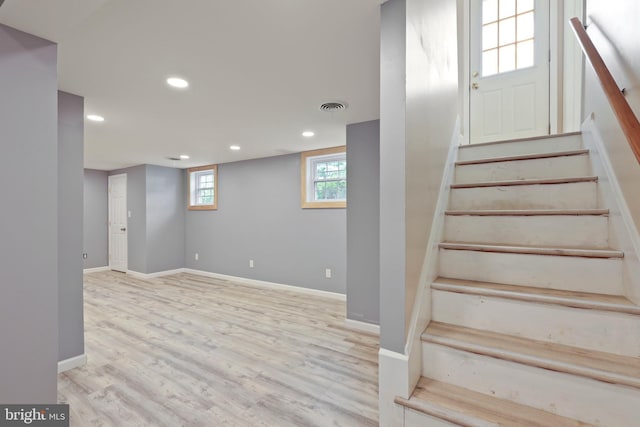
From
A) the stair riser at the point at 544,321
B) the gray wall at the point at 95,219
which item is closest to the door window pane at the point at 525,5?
the stair riser at the point at 544,321

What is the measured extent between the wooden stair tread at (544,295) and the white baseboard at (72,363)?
280 centimetres

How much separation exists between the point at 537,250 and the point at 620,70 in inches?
39.2

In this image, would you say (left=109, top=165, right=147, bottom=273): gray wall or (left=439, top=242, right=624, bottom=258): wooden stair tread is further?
(left=109, top=165, right=147, bottom=273): gray wall

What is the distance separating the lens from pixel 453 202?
7.23 ft

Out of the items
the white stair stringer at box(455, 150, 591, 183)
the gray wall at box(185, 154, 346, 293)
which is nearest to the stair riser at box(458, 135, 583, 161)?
the white stair stringer at box(455, 150, 591, 183)

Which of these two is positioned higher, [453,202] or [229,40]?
[229,40]

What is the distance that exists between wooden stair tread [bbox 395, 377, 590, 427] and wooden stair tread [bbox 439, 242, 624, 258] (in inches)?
29.4

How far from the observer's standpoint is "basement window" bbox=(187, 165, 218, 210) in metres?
6.02

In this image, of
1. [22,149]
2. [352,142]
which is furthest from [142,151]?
[22,149]

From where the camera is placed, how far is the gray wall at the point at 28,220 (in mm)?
1221

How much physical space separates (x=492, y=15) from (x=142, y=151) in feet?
17.0

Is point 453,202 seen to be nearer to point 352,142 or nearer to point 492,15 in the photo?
point 352,142

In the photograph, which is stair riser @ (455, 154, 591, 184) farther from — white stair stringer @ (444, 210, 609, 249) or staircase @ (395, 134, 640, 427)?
white stair stringer @ (444, 210, 609, 249)

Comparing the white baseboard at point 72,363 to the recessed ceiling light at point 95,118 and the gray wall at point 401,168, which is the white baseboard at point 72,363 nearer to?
the recessed ceiling light at point 95,118
